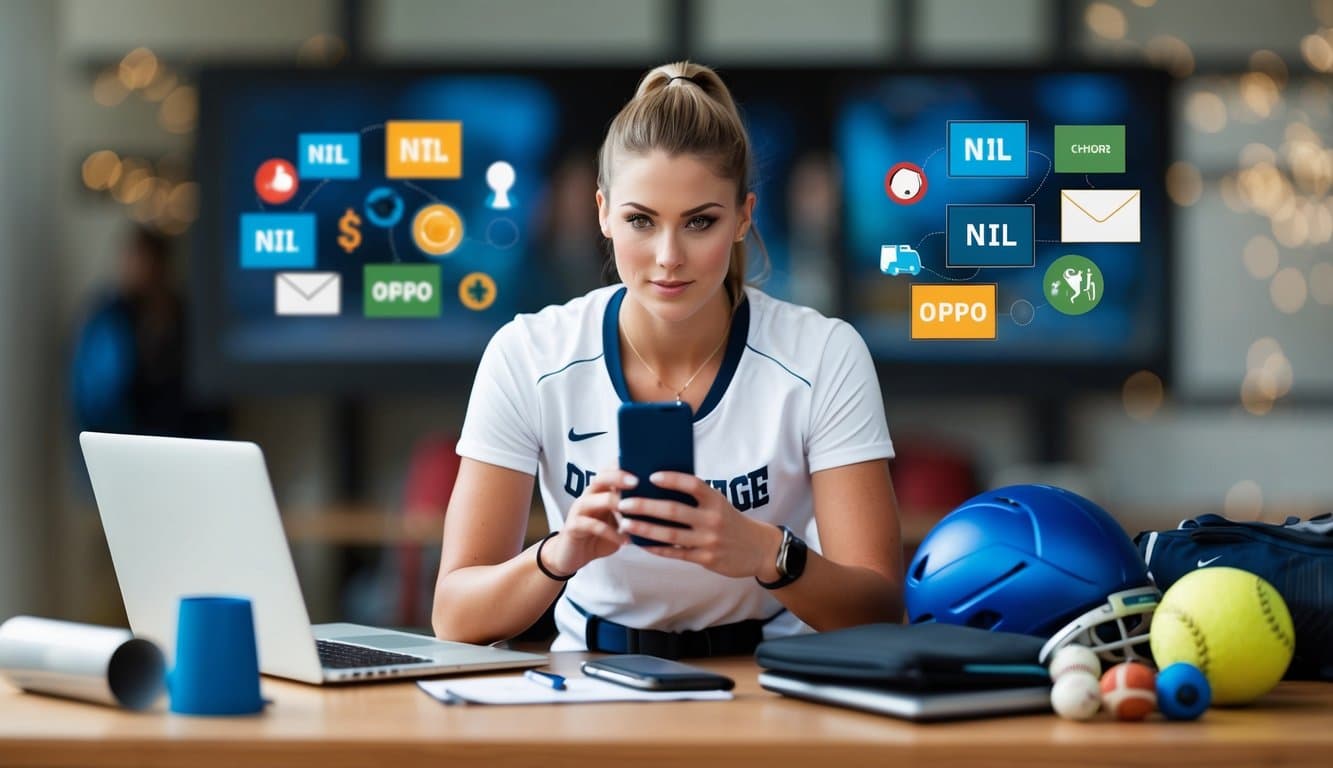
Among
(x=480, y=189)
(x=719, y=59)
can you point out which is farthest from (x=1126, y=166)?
(x=719, y=59)

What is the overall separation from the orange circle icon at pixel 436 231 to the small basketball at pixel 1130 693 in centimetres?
138

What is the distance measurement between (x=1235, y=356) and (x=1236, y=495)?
1.61 feet

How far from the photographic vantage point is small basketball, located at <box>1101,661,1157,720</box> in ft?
4.39

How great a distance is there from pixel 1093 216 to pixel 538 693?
1107 mm

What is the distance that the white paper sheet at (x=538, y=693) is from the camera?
1.43 m

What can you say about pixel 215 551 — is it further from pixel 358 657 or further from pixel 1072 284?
pixel 1072 284

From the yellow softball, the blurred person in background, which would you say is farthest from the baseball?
the blurred person in background

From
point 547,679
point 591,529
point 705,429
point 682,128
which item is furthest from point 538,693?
point 682,128

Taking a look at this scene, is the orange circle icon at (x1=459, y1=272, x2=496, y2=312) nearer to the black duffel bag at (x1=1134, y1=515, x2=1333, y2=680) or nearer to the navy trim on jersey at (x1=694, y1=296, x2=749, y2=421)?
the navy trim on jersey at (x1=694, y1=296, x2=749, y2=421)

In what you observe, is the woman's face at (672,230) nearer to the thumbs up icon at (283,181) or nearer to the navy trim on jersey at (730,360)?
the navy trim on jersey at (730,360)

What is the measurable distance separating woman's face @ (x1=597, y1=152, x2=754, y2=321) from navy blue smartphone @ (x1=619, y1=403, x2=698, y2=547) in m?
0.36

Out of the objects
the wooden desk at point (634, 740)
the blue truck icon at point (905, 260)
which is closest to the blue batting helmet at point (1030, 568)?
the wooden desk at point (634, 740)

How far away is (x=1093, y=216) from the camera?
2139 millimetres

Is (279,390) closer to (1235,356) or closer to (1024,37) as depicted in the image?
(1024,37)
